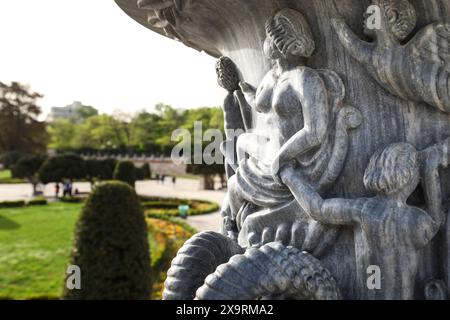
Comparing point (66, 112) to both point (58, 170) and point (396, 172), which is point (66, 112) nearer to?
point (58, 170)

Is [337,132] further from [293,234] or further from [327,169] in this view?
[293,234]

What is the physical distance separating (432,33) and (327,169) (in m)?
0.74

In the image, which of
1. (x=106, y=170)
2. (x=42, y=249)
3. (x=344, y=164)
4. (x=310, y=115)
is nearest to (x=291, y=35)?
(x=310, y=115)

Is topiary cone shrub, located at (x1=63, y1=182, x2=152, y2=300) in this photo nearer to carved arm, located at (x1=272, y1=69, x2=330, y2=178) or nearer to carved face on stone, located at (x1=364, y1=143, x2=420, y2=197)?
carved arm, located at (x1=272, y1=69, x2=330, y2=178)

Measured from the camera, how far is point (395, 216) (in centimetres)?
200

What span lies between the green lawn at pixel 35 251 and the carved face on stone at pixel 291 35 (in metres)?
6.61

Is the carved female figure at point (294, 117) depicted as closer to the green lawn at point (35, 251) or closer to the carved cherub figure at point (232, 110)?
the carved cherub figure at point (232, 110)

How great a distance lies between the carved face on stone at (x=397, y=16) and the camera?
82.3 inches

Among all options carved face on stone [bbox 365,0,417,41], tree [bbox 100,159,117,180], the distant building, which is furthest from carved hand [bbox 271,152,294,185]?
the distant building

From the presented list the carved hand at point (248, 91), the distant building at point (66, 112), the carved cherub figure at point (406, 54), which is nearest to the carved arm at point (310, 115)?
the carved cherub figure at point (406, 54)

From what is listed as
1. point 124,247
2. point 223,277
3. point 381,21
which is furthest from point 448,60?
point 124,247

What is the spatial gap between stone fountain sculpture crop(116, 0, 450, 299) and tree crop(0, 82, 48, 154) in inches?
1820

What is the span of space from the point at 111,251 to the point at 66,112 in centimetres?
7931

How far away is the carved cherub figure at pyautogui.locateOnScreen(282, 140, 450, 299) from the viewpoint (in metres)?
2.00
